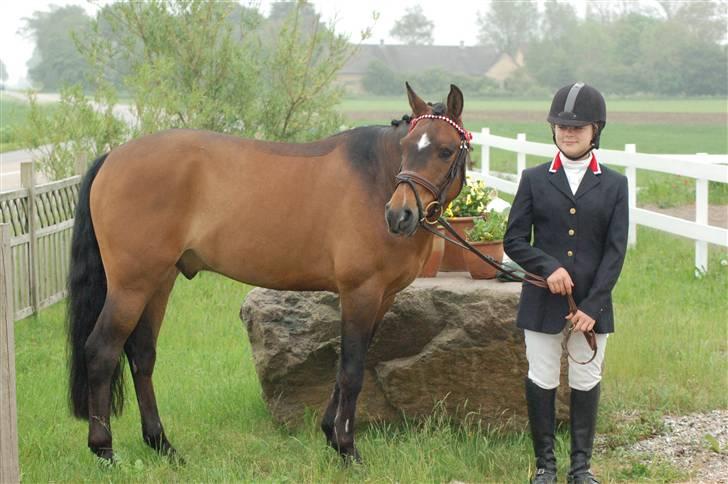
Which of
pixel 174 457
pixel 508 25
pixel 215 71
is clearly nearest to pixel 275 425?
pixel 174 457

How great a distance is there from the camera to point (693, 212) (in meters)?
15.0

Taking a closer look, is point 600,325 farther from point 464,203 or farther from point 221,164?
point 221,164

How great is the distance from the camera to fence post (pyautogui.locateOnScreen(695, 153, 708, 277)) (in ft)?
33.8

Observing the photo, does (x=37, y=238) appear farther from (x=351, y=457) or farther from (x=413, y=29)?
(x=413, y=29)

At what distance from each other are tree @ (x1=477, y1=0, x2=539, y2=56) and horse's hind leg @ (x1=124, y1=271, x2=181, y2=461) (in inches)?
3754

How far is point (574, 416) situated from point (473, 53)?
95767mm

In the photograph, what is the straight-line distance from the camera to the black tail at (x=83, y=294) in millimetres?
5445

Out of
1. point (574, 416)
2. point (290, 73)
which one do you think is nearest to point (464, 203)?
point (574, 416)

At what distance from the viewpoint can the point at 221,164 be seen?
525 cm

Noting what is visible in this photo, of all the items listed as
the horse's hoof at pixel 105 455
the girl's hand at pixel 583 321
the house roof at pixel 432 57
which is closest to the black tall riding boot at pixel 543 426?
Answer: the girl's hand at pixel 583 321

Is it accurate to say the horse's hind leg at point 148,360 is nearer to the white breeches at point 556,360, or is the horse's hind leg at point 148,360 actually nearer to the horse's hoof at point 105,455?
the horse's hoof at point 105,455

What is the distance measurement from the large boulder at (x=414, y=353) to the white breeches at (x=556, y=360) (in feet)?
2.82

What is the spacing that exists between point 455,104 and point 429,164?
0.35m

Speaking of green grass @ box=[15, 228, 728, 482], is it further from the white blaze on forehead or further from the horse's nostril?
the white blaze on forehead
